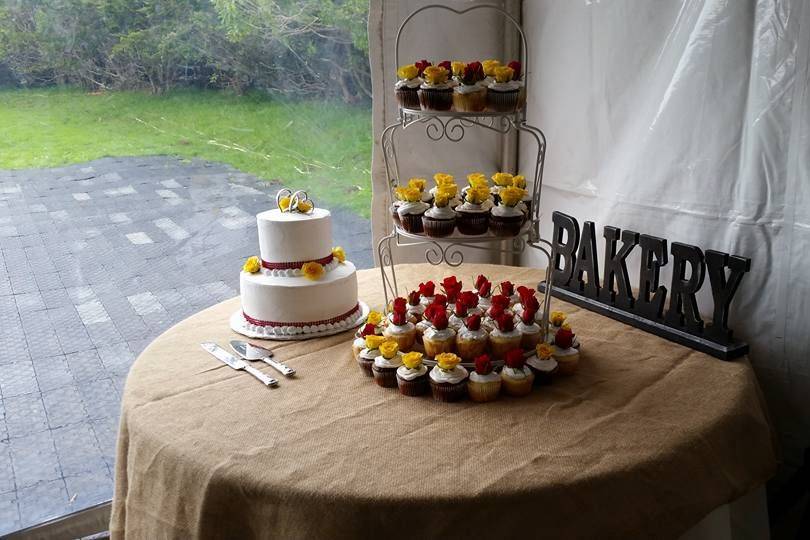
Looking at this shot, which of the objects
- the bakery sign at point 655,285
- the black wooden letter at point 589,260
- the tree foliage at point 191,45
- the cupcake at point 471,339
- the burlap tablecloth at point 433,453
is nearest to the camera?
the burlap tablecloth at point 433,453

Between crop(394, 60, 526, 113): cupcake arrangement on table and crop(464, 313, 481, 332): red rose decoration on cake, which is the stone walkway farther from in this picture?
crop(464, 313, 481, 332): red rose decoration on cake

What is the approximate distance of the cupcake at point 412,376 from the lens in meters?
1.53

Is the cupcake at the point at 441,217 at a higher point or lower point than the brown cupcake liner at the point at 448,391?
higher

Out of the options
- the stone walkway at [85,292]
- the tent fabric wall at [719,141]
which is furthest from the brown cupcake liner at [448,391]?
the stone walkway at [85,292]

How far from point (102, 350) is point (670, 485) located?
1.82 meters

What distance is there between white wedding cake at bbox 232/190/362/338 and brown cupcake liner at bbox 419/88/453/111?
1.40 ft

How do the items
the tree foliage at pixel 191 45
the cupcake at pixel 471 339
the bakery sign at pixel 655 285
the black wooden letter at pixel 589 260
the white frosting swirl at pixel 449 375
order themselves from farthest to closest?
the tree foliage at pixel 191 45 → the black wooden letter at pixel 589 260 → the bakery sign at pixel 655 285 → the cupcake at pixel 471 339 → the white frosting swirl at pixel 449 375

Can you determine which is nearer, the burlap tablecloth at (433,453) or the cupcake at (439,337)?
the burlap tablecloth at (433,453)

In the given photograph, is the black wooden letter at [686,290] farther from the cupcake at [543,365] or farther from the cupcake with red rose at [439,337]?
the cupcake with red rose at [439,337]

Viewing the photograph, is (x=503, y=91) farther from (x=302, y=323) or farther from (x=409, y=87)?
(x=302, y=323)

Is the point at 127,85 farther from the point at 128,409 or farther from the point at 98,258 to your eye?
the point at 128,409

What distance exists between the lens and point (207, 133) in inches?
98.5

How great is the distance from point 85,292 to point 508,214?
1471 millimetres

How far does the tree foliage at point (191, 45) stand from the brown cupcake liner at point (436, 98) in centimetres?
102
